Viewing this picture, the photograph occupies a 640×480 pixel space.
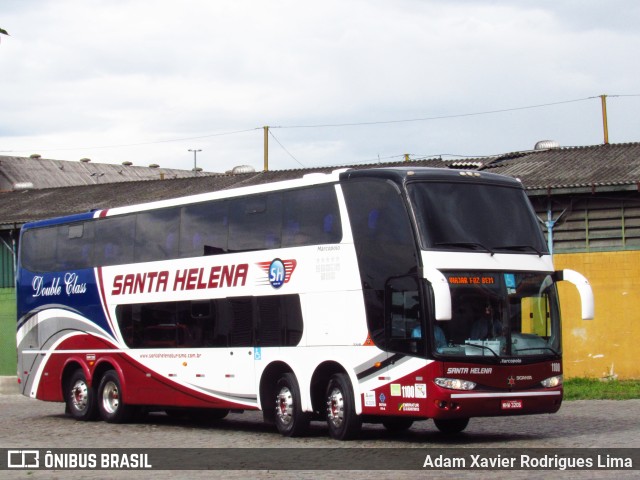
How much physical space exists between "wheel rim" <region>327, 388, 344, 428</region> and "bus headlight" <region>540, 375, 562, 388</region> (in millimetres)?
2853

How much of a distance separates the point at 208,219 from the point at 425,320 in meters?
5.43

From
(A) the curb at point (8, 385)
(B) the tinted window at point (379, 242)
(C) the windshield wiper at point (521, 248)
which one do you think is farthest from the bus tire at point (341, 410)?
(A) the curb at point (8, 385)

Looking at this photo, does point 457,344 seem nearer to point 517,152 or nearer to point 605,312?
point 605,312

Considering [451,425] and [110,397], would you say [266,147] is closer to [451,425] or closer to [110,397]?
[110,397]

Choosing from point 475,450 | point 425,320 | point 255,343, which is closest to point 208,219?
point 255,343

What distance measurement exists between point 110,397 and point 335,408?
22.2ft

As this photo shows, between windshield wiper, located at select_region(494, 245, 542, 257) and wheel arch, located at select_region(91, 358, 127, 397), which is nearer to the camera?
windshield wiper, located at select_region(494, 245, 542, 257)

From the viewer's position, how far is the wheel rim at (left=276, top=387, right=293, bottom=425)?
57.3 ft

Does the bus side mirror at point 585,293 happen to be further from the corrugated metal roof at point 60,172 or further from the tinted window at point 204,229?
the corrugated metal roof at point 60,172

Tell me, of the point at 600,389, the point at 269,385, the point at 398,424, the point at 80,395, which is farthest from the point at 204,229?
the point at 600,389

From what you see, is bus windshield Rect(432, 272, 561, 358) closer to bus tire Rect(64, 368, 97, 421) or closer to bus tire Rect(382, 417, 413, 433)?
bus tire Rect(382, 417, 413, 433)

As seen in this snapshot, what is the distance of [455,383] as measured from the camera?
15.2 meters

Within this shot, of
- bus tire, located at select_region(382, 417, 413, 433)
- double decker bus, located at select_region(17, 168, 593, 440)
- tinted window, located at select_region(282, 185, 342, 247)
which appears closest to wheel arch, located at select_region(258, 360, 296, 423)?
double decker bus, located at select_region(17, 168, 593, 440)

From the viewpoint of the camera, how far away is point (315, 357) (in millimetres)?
17016
